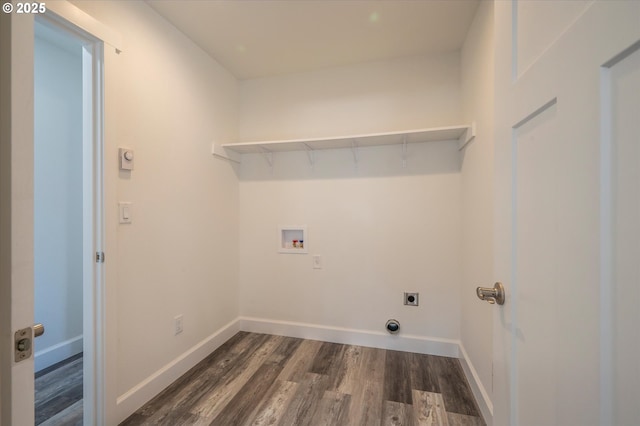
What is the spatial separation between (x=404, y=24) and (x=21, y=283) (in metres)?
2.28

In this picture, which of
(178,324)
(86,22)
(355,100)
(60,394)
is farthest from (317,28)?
(60,394)

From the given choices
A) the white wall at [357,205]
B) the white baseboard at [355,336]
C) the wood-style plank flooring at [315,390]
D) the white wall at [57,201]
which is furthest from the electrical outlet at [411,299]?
the white wall at [57,201]

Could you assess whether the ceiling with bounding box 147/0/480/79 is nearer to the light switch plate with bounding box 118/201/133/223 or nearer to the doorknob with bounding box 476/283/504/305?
the light switch plate with bounding box 118/201/133/223

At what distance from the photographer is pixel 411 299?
7.50 feet

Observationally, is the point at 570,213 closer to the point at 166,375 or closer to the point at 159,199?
the point at 159,199

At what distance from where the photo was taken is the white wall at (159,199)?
1486mm

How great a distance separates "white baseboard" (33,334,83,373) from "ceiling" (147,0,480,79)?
2.60m

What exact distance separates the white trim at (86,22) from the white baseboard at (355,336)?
2345 mm

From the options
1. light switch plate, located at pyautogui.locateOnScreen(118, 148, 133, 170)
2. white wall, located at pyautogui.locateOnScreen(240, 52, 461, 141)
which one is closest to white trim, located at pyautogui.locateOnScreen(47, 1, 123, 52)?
light switch plate, located at pyautogui.locateOnScreen(118, 148, 133, 170)

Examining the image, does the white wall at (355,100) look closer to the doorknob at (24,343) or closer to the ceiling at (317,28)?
the ceiling at (317,28)

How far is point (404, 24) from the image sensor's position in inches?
73.2

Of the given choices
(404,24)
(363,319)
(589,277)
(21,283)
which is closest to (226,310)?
(363,319)

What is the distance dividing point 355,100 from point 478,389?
7.55 feet

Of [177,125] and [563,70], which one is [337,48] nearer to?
[177,125]
